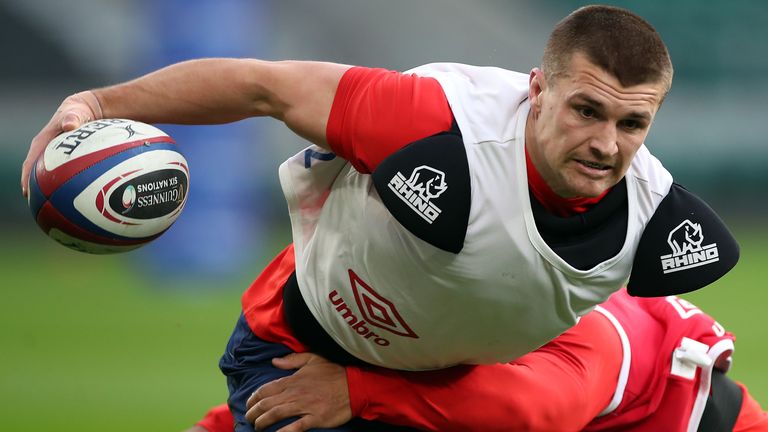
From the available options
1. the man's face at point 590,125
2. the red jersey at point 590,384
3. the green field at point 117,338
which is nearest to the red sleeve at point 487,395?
the red jersey at point 590,384

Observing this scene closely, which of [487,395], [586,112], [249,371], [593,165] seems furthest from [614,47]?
[249,371]

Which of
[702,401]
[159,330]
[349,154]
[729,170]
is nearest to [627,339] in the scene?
[702,401]

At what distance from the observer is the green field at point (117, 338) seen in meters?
5.33

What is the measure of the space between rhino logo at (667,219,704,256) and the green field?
2.65 metres

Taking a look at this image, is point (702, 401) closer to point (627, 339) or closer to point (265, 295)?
point (627, 339)

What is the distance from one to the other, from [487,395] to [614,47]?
1.13 metres

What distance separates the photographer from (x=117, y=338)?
653 centimetres

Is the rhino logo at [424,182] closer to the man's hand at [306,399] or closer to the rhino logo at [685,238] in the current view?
the rhino logo at [685,238]

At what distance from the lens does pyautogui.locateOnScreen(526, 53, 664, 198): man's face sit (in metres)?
2.88

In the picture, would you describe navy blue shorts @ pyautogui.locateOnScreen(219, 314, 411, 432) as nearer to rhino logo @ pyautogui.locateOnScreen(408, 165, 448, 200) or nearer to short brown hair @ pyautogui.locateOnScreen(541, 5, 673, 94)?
rhino logo @ pyautogui.locateOnScreen(408, 165, 448, 200)

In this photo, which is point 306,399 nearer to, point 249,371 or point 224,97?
point 249,371

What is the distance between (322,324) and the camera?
352 cm

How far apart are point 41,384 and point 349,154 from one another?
10.4ft

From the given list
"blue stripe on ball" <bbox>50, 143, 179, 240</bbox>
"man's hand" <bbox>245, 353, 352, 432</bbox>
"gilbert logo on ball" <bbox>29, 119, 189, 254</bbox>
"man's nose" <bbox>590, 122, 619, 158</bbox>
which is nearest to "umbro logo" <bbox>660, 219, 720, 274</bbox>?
"man's nose" <bbox>590, 122, 619, 158</bbox>
